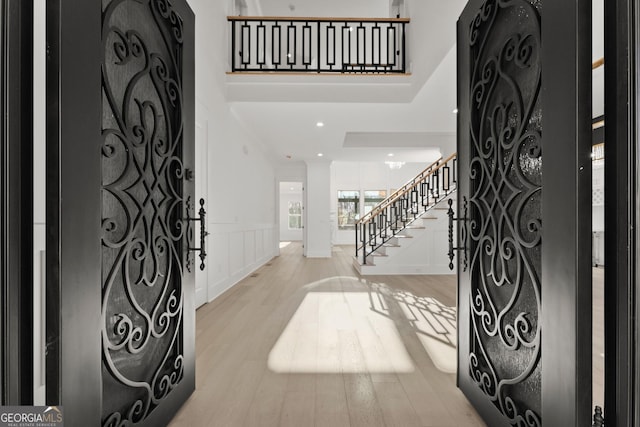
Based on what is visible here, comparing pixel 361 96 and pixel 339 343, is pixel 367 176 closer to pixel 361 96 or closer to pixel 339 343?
pixel 361 96

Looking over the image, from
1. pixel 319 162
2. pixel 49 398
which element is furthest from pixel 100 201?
pixel 319 162

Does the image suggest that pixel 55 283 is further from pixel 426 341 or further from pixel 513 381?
pixel 426 341

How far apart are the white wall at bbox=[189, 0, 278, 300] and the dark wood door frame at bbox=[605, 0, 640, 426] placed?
3275mm

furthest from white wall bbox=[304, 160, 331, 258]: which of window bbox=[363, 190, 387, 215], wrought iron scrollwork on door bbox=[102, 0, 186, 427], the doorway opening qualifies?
wrought iron scrollwork on door bbox=[102, 0, 186, 427]

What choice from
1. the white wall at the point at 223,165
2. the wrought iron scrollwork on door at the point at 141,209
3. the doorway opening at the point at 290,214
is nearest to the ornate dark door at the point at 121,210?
the wrought iron scrollwork on door at the point at 141,209

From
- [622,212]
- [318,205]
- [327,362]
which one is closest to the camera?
[622,212]

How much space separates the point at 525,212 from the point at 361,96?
133 inches

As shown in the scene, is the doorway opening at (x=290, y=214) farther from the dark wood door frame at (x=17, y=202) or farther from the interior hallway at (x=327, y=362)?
the dark wood door frame at (x=17, y=202)

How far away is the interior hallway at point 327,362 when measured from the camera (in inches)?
63.9

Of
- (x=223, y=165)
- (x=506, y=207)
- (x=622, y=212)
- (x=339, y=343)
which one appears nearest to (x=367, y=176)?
(x=223, y=165)

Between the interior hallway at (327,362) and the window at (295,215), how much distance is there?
12.0m

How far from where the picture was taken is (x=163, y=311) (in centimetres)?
161

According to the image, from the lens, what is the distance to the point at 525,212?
1.35 meters

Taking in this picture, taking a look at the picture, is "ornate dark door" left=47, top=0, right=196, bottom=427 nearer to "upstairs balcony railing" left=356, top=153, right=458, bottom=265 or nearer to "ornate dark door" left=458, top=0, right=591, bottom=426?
"ornate dark door" left=458, top=0, right=591, bottom=426
